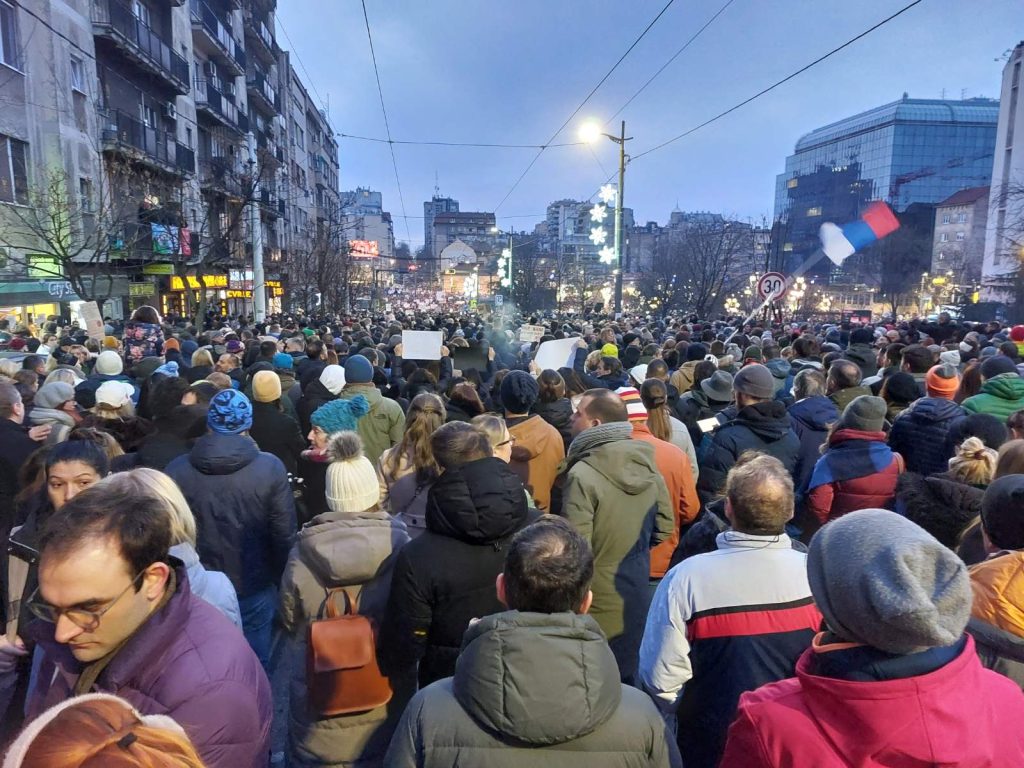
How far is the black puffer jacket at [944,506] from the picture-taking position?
3172 mm

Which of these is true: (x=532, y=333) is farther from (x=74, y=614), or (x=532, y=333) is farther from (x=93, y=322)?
(x=74, y=614)

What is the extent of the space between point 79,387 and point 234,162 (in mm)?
36251

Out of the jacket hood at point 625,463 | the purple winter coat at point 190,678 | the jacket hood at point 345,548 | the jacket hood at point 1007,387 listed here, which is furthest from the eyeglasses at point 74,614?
the jacket hood at point 1007,387

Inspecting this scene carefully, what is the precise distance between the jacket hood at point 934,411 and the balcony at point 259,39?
49196 mm

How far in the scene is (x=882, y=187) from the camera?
382 feet

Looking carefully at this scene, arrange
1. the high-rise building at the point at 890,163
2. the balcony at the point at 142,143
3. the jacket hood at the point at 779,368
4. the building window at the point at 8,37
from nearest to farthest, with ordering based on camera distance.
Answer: the jacket hood at the point at 779,368 → the building window at the point at 8,37 → the balcony at the point at 142,143 → the high-rise building at the point at 890,163

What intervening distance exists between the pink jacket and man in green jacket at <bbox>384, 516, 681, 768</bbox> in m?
0.34

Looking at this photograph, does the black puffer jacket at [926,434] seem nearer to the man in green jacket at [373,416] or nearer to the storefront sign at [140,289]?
the man in green jacket at [373,416]

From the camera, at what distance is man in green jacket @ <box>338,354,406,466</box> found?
6055mm

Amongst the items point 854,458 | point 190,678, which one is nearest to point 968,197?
point 854,458

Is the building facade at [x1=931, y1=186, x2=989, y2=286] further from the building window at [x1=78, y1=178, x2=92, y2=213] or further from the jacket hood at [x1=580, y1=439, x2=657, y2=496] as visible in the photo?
the jacket hood at [x1=580, y1=439, x2=657, y2=496]

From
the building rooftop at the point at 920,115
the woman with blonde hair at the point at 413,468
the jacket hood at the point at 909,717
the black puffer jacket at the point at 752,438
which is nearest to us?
the jacket hood at the point at 909,717

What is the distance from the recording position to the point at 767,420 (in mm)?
4547

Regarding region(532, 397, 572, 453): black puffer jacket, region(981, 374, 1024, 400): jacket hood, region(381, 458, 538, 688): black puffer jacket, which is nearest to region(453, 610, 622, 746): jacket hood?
region(381, 458, 538, 688): black puffer jacket
